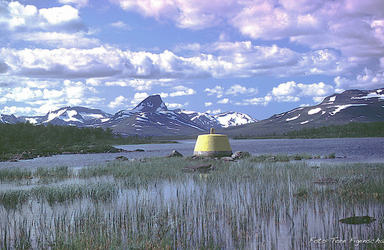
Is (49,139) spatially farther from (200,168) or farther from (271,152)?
(200,168)

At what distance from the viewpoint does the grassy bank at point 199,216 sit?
9328mm

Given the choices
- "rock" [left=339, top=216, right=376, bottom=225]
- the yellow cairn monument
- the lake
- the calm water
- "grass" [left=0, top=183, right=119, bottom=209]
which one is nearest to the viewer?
the lake

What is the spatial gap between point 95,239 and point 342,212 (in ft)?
25.0

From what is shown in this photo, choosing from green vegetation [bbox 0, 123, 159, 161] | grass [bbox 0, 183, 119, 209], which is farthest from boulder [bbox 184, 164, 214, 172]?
green vegetation [bbox 0, 123, 159, 161]

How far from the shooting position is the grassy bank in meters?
9.33

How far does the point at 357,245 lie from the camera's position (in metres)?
8.55

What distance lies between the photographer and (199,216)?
11.6m

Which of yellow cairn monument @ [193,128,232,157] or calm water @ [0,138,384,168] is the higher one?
yellow cairn monument @ [193,128,232,157]

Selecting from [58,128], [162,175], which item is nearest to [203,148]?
[162,175]

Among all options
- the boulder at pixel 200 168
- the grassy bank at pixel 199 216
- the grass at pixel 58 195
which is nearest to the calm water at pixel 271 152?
the boulder at pixel 200 168

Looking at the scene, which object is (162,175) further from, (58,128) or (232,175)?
(58,128)


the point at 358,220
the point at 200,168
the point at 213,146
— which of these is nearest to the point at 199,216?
the point at 358,220

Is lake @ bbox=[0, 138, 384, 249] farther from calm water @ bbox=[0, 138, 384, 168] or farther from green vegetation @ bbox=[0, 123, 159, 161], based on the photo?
green vegetation @ bbox=[0, 123, 159, 161]

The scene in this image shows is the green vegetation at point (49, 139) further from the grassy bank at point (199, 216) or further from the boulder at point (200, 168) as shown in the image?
the grassy bank at point (199, 216)
